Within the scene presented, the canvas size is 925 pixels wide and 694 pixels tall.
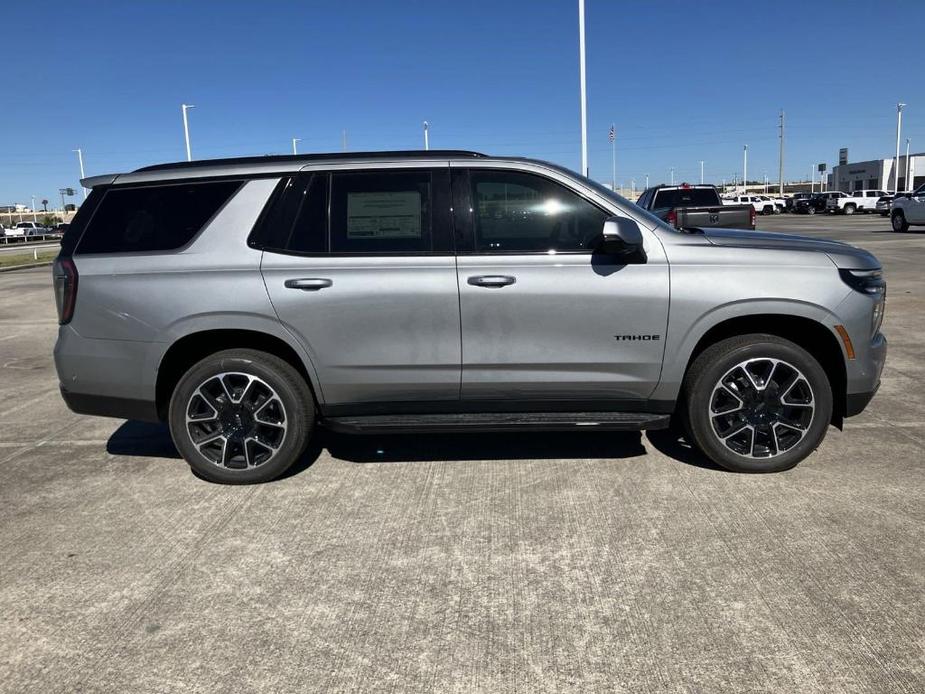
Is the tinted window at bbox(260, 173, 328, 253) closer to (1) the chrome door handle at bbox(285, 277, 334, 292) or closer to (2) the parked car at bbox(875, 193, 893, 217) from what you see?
(1) the chrome door handle at bbox(285, 277, 334, 292)

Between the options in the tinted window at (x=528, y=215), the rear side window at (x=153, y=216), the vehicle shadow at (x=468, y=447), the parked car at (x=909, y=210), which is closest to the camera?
the tinted window at (x=528, y=215)

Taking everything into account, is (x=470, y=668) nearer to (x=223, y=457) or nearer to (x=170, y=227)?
(x=223, y=457)

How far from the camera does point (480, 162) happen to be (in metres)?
4.45

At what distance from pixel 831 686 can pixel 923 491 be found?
6.84ft

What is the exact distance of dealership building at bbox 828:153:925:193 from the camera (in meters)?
78.3

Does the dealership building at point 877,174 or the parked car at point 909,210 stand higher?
the dealership building at point 877,174

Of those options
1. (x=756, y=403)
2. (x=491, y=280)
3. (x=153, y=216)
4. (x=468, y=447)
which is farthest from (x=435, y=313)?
(x=756, y=403)

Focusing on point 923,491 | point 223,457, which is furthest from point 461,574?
point 923,491

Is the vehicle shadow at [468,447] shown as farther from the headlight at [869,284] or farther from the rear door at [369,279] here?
the headlight at [869,284]

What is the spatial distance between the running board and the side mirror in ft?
3.13

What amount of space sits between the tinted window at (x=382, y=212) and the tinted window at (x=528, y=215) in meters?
0.31

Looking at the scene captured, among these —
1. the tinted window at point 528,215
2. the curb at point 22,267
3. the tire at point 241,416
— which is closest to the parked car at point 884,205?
the curb at point 22,267

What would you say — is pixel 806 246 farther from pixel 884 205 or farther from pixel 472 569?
pixel 884 205

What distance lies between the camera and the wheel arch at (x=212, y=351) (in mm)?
4430
